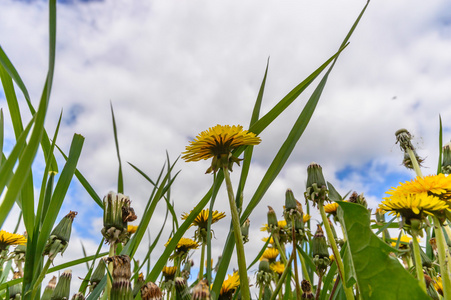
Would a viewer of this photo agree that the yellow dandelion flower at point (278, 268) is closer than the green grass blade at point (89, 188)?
No

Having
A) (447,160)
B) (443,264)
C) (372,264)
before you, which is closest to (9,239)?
(372,264)

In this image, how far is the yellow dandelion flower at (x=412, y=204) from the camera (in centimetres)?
92

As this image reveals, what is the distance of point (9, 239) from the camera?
202 centimetres

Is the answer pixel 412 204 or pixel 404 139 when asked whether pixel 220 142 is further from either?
pixel 404 139

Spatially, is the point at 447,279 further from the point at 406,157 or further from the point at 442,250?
the point at 406,157

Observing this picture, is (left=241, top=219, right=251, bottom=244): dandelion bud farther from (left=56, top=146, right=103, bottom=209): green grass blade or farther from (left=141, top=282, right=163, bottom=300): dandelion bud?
(left=141, top=282, right=163, bottom=300): dandelion bud

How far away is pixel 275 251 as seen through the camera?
2725mm

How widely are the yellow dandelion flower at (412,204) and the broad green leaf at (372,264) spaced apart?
0.29 metres

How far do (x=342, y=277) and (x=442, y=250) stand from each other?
0.98 ft

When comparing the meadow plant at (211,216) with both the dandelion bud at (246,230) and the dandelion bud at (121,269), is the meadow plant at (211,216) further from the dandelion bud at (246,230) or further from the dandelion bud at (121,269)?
the dandelion bud at (246,230)

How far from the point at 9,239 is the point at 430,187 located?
2.27 meters

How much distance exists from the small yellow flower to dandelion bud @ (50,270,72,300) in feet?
2.88

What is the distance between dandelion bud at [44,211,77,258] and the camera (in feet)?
3.73

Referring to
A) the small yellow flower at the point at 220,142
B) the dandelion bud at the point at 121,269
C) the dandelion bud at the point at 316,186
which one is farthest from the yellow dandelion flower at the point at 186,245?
the dandelion bud at the point at 121,269
